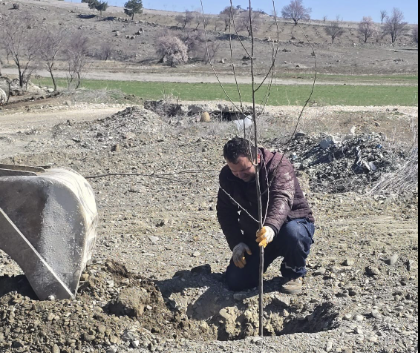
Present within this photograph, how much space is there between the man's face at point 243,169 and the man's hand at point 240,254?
54 cm

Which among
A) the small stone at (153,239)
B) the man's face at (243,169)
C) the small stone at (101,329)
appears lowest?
the small stone at (153,239)

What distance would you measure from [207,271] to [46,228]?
155cm

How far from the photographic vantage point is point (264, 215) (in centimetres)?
495

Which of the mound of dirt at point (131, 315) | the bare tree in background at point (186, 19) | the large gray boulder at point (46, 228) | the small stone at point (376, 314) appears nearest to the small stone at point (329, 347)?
the mound of dirt at point (131, 315)

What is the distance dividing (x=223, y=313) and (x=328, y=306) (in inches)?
31.2

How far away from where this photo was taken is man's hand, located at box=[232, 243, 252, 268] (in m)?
4.87

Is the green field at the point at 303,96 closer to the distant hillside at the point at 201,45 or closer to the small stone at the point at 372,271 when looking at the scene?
the distant hillside at the point at 201,45

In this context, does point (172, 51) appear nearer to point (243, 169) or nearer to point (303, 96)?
point (303, 96)

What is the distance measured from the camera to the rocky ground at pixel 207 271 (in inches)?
163

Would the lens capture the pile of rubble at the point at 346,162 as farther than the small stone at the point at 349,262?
Yes

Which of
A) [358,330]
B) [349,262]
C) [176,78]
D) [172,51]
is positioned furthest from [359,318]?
[172,51]

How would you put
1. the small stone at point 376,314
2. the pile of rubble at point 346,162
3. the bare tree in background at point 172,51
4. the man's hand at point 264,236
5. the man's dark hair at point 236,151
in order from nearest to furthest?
the man's hand at point 264,236 → the small stone at point 376,314 → the man's dark hair at point 236,151 → the pile of rubble at point 346,162 → the bare tree in background at point 172,51

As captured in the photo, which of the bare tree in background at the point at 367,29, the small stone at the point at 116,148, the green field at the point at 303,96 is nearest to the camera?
the small stone at the point at 116,148

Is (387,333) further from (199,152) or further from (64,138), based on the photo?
(64,138)
